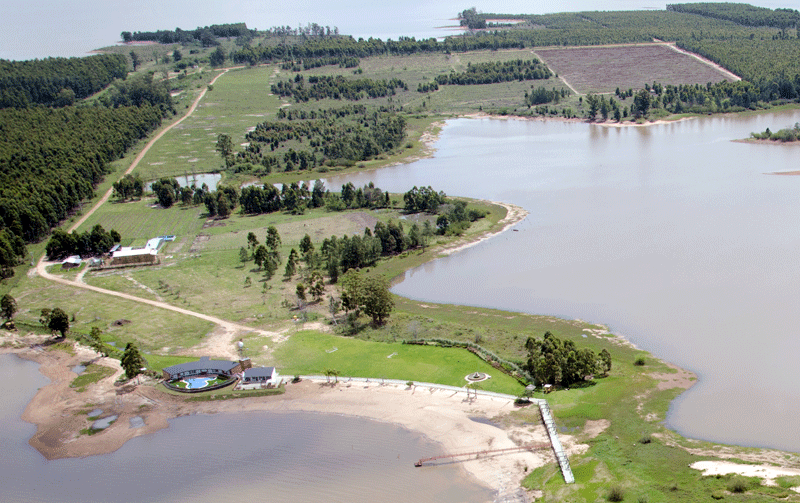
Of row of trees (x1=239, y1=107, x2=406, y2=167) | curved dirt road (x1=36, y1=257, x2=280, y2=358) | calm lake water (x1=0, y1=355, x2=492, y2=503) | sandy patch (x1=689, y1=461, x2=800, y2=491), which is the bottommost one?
calm lake water (x1=0, y1=355, x2=492, y2=503)

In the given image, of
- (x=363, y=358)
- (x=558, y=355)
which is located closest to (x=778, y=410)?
(x=558, y=355)

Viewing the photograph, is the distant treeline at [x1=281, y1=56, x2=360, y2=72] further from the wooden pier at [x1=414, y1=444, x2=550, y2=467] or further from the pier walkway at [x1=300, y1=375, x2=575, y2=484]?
the wooden pier at [x1=414, y1=444, x2=550, y2=467]

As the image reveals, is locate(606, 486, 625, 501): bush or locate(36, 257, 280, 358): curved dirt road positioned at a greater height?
locate(36, 257, 280, 358): curved dirt road

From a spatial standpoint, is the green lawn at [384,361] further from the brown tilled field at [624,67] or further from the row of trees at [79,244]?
the brown tilled field at [624,67]

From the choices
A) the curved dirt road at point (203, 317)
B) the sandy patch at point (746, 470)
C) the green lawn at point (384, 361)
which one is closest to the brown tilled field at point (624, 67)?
the curved dirt road at point (203, 317)

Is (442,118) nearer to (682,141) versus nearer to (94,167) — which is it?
(682,141)

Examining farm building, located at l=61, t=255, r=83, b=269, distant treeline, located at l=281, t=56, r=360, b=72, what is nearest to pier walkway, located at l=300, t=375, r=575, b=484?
farm building, located at l=61, t=255, r=83, b=269
